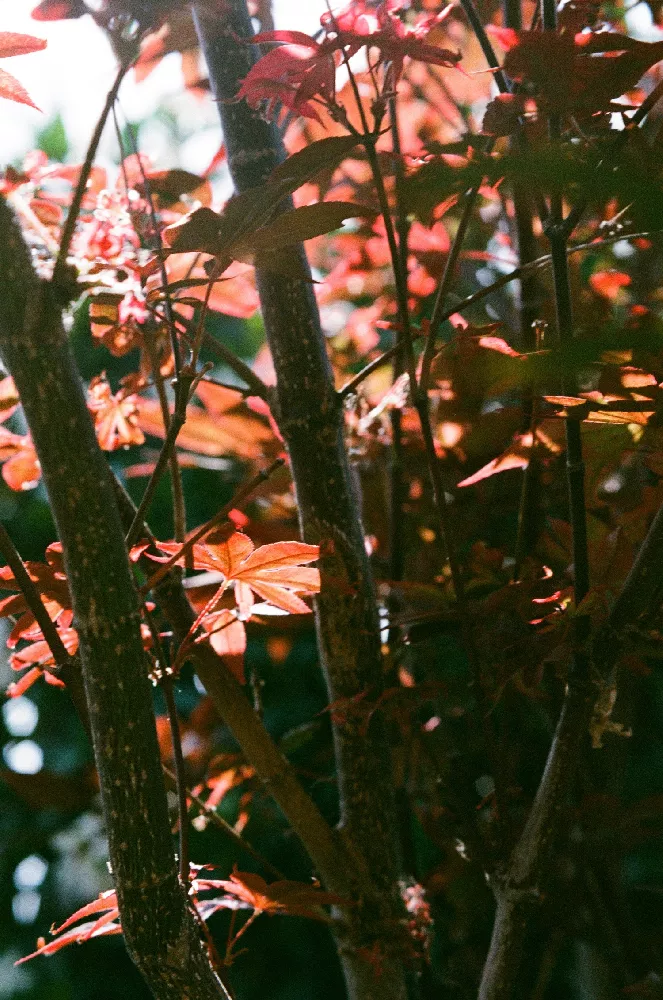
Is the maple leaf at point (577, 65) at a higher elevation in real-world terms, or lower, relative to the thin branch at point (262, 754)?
higher

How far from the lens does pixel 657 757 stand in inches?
43.4

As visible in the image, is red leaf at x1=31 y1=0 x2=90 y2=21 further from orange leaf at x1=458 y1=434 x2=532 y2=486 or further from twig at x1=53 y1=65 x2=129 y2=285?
orange leaf at x1=458 y1=434 x2=532 y2=486

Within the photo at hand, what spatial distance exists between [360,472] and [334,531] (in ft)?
1.13

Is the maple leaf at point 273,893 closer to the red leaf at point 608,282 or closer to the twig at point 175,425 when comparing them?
the twig at point 175,425

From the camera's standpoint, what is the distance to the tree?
0.43 meters

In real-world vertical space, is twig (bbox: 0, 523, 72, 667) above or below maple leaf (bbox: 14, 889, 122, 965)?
above

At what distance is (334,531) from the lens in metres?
0.67

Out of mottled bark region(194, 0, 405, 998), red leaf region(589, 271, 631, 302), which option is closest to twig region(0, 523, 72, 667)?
mottled bark region(194, 0, 405, 998)

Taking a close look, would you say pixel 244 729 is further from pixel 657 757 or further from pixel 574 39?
pixel 657 757

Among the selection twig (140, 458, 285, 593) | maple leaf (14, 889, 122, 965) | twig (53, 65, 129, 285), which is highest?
twig (53, 65, 129, 285)

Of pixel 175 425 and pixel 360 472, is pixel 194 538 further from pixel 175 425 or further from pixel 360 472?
pixel 360 472

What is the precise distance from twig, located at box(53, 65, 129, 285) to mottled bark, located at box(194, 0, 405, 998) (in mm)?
243

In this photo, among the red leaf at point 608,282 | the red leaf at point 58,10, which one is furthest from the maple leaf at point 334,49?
the red leaf at point 608,282

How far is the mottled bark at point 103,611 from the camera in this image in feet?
1.37
